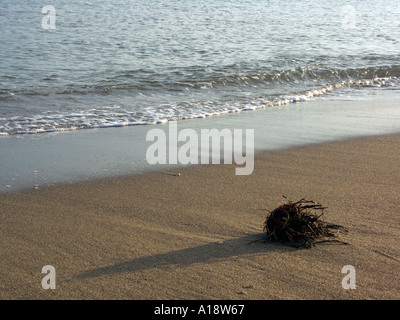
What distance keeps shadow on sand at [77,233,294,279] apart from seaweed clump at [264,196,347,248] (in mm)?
70

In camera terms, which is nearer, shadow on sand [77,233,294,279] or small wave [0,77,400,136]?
shadow on sand [77,233,294,279]

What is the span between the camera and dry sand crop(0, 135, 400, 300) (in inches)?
113

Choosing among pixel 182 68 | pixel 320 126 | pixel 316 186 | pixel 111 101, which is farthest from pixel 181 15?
pixel 316 186

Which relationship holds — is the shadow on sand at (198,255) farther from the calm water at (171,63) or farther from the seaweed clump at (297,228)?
the calm water at (171,63)

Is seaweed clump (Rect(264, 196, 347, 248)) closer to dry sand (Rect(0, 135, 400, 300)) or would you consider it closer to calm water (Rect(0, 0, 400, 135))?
dry sand (Rect(0, 135, 400, 300))

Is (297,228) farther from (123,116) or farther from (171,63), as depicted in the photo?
(171,63)

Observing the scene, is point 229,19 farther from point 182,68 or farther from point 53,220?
point 53,220

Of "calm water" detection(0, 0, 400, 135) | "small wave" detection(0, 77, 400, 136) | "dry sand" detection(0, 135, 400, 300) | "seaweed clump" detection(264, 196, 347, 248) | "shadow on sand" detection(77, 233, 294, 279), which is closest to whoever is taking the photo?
"dry sand" detection(0, 135, 400, 300)

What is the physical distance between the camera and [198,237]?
137 inches

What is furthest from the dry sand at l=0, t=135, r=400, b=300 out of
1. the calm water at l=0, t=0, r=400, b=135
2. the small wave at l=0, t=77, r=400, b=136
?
the calm water at l=0, t=0, r=400, b=135

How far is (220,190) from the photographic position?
4426 mm

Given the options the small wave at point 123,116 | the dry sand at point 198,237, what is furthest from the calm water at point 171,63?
the dry sand at point 198,237

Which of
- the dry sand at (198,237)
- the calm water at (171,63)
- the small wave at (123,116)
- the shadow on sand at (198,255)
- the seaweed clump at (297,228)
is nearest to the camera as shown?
the dry sand at (198,237)

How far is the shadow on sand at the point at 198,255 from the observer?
304 centimetres
